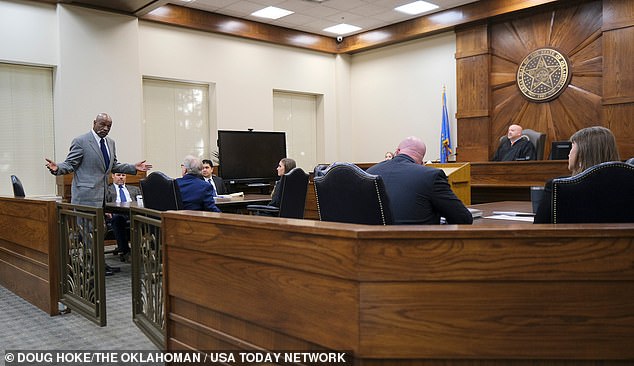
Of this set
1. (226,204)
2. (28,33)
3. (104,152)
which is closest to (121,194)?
(104,152)

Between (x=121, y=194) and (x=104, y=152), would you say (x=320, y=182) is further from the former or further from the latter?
(x=121, y=194)

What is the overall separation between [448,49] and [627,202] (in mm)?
7249

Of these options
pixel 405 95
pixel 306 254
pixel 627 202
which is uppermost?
pixel 405 95

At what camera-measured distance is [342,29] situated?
30.5 ft

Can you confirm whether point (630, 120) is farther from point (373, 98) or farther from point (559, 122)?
point (373, 98)

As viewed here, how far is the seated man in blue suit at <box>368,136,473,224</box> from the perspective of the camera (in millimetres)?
2459

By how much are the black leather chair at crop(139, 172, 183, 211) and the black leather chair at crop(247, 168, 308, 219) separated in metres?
0.98

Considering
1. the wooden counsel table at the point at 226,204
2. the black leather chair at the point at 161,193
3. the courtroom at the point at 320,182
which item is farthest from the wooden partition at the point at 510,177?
the black leather chair at the point at 161,193

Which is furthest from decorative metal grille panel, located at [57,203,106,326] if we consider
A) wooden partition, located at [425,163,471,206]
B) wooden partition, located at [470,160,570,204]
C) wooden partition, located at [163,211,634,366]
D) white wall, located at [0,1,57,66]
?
wooden partition, located at [470,160,570,204]

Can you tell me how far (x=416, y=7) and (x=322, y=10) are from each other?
58.0 inches

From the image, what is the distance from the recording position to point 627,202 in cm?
187

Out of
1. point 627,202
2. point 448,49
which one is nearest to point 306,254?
point 627,202

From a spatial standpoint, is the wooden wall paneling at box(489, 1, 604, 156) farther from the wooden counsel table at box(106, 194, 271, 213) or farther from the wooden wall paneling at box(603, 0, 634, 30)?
the wooden counsel table at box(106, 194, 271, 213)

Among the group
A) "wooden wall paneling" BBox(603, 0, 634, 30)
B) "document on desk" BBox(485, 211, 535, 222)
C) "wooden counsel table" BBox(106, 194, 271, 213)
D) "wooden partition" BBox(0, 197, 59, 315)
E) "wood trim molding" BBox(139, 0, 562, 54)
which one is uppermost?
"wood trim molding" BBox(139, 0, 562, 54)
